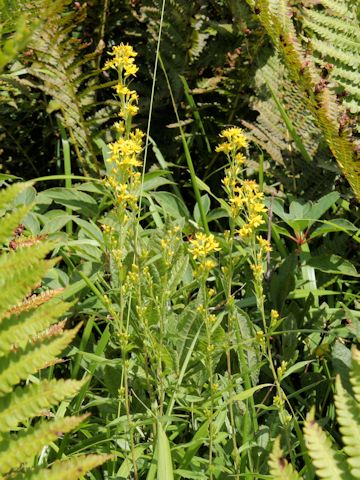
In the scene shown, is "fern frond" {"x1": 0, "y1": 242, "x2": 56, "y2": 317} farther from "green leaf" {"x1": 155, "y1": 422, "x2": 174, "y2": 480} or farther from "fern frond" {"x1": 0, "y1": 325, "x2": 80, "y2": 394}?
"green leaf" {"x1": 155, "y1": 422, "x2": 174, "y2": 480}

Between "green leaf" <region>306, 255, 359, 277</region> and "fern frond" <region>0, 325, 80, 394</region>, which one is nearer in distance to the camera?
→ "fern frond" <region>0, 325, 80, 394</region>

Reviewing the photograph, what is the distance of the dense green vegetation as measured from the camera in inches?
33.5

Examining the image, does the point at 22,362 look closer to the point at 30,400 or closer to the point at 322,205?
the point at 30,400

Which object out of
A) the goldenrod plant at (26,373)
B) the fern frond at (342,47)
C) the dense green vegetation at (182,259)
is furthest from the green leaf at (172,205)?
the goldenrod plant at (26,373)

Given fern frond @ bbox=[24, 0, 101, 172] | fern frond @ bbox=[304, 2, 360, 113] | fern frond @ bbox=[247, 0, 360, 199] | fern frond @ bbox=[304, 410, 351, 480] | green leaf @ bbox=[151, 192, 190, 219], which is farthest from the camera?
fern frond @ bbox=[24, 0, 101, 172]

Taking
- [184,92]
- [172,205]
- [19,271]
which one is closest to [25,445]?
[19,271]

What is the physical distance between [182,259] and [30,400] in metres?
1.18

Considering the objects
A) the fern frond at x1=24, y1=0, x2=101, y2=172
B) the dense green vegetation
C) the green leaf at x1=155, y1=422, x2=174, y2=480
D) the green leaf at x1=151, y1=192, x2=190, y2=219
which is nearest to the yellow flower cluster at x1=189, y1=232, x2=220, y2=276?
the dense green vegetation

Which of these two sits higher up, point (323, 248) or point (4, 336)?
point (4, 336)

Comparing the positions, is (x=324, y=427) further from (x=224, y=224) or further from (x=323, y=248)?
(x=224, y=224)

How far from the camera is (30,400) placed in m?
0.81

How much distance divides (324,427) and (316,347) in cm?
25

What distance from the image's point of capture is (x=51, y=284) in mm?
2180

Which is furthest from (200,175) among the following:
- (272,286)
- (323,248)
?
(272,286)
